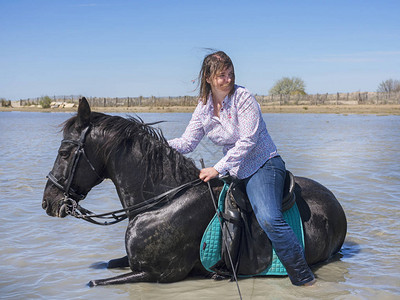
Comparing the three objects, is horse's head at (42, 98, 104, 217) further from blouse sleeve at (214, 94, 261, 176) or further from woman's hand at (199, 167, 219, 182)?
blouse sleeve at (214, 94, 261, 176)

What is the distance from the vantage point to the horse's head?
427 cm

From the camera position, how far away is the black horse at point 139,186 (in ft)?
14.1

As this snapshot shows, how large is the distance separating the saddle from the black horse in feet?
0.70

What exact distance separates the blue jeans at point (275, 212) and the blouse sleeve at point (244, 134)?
0.93 ft

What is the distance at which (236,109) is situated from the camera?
4.16m

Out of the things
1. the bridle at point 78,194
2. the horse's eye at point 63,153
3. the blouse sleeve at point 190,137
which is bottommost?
the bridle at point 78,194

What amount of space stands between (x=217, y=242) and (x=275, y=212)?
23.8 inches

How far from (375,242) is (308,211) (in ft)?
6.01

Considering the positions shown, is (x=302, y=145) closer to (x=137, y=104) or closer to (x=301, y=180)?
(x=301, y=180)

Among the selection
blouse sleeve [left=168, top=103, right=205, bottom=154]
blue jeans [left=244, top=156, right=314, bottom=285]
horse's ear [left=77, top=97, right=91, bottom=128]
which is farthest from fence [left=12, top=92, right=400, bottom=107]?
blue jeans [left=244, top=156, right=314, bottom=285]

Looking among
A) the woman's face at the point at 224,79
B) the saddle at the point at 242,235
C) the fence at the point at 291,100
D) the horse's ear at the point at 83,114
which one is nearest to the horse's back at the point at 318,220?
the saddle at the point at 242,235

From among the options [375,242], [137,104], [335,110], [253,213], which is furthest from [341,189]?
[137,104]

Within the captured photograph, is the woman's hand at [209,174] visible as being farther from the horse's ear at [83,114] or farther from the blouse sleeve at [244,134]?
the horse's ear at [83,114]

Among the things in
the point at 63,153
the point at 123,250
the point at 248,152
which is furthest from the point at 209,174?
the point at 123,250
